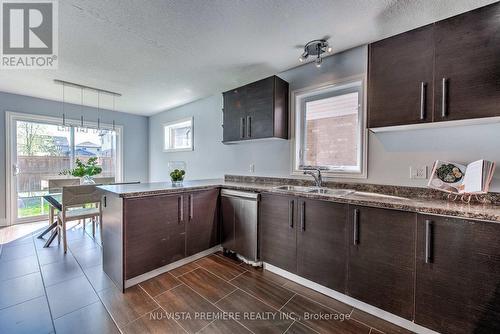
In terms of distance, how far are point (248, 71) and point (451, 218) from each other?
101 inches

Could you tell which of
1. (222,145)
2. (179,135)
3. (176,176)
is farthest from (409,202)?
(179,135)

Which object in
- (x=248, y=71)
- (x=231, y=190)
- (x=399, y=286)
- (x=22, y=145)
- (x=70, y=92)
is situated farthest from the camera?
(x=22, y=145)

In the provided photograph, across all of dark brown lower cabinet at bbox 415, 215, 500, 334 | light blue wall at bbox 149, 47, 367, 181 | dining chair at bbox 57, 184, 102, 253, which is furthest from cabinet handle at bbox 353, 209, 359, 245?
dining chair at bbox 57, 184, 102, 253

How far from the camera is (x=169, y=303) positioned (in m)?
1.73

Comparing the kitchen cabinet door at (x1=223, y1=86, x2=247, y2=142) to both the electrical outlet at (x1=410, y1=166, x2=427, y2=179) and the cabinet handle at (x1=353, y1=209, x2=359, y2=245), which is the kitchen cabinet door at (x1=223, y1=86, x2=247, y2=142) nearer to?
the cabinet handle at (x1=353, y1=209, x2=359, y2=245)

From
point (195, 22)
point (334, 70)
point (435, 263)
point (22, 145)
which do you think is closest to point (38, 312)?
point (195, 22)

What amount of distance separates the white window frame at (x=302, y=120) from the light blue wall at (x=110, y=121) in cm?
434

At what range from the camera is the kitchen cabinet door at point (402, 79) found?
1579 mm

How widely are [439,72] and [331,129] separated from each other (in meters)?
1.06

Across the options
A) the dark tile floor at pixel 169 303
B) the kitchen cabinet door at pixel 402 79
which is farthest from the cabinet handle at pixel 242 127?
the dark tile floor at pixel 169 303

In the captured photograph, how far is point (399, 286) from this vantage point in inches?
57.6

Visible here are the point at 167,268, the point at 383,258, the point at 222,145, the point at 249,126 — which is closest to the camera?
the point at 383,258

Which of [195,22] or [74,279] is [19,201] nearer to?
[74,279]

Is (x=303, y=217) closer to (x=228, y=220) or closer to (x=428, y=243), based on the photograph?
(x=428, y=243)
